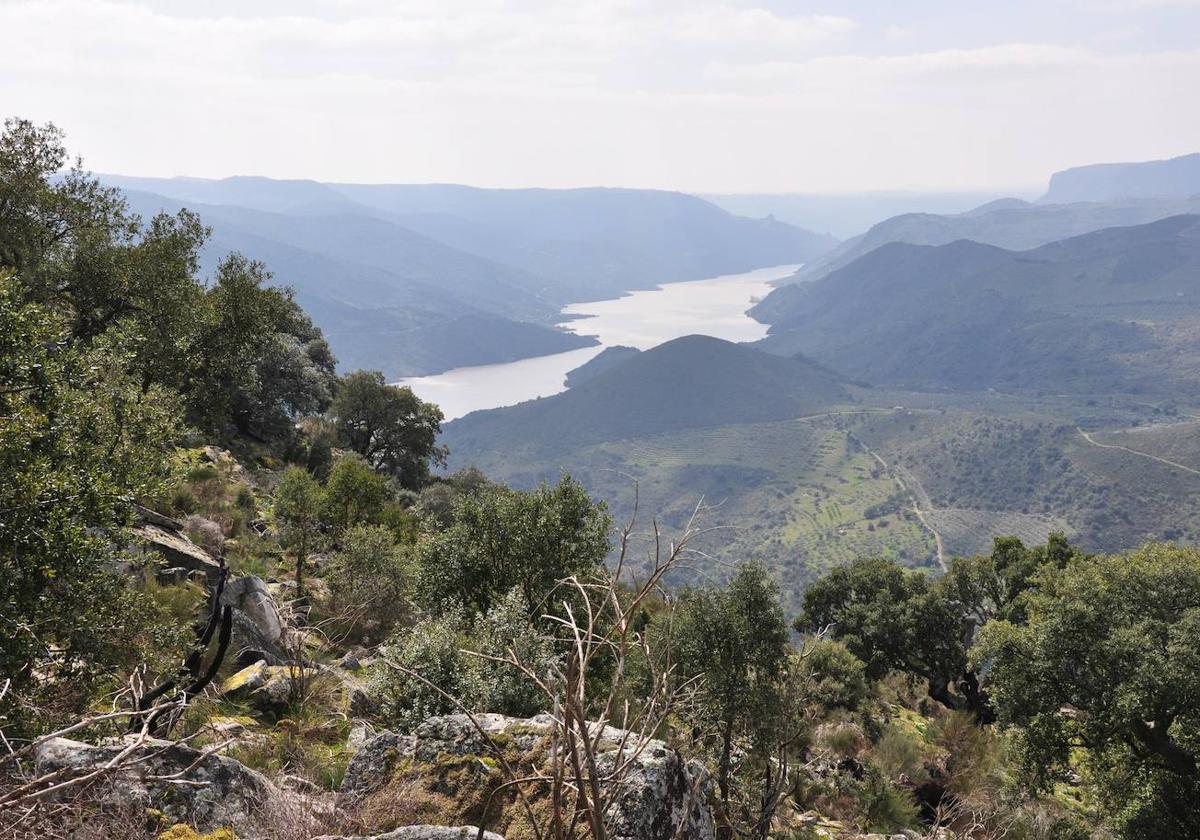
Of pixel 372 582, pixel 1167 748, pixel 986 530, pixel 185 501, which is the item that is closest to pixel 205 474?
pixel 185 501

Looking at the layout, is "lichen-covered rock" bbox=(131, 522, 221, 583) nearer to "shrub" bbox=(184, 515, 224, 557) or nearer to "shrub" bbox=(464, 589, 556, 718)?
"shrub" bbox=(184, 515, 224, 557)

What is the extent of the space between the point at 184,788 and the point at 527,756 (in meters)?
3.28

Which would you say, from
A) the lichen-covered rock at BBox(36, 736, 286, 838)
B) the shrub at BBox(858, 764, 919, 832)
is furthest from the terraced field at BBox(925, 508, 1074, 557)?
the lichen-covered rock at BBox(36, 736, 286, 838)

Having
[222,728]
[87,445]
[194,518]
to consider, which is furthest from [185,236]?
[222,728]

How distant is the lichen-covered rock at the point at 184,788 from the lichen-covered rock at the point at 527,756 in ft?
3.10

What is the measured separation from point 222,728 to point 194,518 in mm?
14441

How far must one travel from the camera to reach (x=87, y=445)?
10656 millimetres

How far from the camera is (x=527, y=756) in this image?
7.10 m

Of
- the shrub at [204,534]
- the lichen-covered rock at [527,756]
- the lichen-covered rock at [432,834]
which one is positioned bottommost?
the shrub at [204,534]

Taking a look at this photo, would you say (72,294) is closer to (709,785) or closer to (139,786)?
(139,786)

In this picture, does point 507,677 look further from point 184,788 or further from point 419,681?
point 184,788

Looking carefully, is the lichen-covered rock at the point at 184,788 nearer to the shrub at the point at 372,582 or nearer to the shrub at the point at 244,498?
the shrub at the point at 372,582

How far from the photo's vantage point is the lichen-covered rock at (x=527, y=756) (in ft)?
20.3

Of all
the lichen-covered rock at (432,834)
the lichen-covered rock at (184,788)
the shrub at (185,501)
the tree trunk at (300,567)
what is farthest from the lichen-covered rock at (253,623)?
the lichen-covered rock at (432,834)
